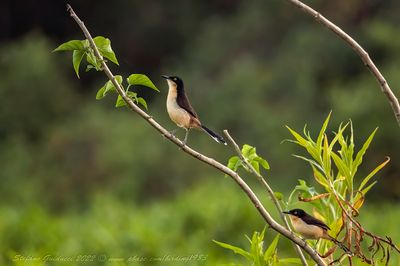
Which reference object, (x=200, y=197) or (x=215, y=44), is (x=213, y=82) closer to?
(x=215, y=44)

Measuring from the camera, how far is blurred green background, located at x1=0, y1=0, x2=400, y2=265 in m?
14.5

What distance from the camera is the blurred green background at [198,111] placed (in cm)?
1451

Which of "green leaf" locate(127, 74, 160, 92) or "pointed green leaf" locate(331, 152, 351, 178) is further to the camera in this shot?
"pointed green leaf" locate(331, 152, 351, 178)

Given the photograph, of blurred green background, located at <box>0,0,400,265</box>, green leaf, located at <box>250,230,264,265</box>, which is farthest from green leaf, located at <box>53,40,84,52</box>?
blurred green background, located at <box>0,0,400,265</box>

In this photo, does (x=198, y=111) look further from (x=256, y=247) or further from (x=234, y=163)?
(x=234, y=163)

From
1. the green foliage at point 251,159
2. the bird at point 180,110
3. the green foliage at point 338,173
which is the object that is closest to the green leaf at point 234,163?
the green foliage at point 251,159

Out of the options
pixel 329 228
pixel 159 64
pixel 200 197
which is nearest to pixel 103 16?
pixel 159 64

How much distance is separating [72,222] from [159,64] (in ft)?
57.0

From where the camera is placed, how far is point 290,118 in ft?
66.7

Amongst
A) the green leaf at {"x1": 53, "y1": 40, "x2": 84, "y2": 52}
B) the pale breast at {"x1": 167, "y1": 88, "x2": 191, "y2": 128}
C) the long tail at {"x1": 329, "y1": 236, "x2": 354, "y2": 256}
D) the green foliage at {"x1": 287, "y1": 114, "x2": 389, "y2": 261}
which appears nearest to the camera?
the green leaf at {"x1": 53, "y1": 40, "x2": 84, "y2": 52}

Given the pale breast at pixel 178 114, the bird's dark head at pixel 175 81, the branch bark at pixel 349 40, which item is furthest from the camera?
the bird's dark head at pixel 175 81

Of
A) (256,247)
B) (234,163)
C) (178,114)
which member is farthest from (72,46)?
(178,114)

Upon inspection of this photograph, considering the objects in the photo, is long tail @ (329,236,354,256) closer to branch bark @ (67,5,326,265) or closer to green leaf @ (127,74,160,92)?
branch bark @ (67,5,326,265)

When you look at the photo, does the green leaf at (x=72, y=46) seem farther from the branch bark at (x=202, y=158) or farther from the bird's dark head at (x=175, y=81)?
the bird's dark head at (x=175, y=81)
